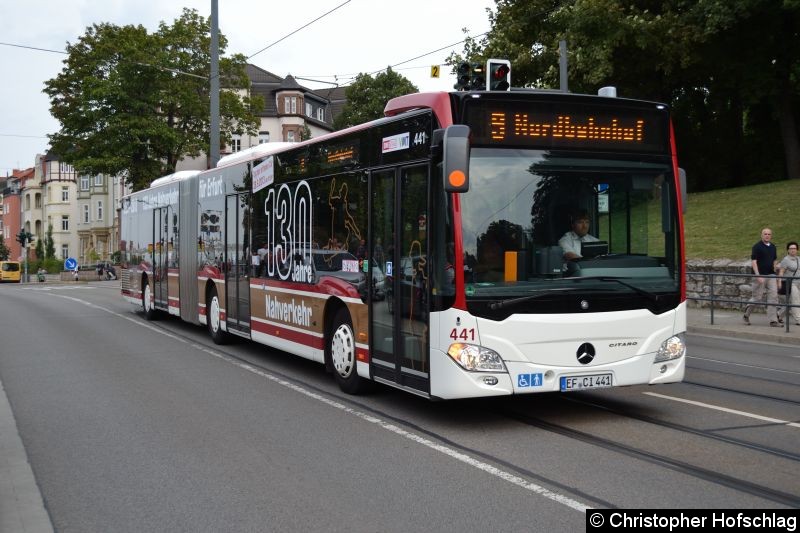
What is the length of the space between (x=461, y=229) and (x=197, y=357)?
7000mm

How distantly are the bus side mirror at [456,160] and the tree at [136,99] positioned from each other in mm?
41890

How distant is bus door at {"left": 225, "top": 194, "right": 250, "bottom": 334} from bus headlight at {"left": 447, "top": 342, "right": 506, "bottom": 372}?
6308 mm

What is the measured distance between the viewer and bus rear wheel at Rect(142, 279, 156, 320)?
66.5 feet

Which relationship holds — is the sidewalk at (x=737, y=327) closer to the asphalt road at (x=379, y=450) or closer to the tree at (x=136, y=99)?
the asphalt road at (x=379, y=450)

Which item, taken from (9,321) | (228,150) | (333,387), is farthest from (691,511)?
(228,150)

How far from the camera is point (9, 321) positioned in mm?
21719

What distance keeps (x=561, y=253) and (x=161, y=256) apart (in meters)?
13.1

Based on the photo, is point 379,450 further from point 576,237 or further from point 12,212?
point 12,212

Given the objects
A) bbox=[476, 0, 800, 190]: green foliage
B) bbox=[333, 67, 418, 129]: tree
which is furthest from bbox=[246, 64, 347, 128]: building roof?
bbox=[476, 0, 800, 190]: green foliage

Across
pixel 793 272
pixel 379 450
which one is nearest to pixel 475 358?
pixel 379 450

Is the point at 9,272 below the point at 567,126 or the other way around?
below

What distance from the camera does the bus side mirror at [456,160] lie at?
Result: 7.12 m

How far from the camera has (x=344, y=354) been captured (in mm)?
9672

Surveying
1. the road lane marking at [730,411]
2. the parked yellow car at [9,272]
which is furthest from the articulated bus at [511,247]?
the parked yellow car at [9,272]
